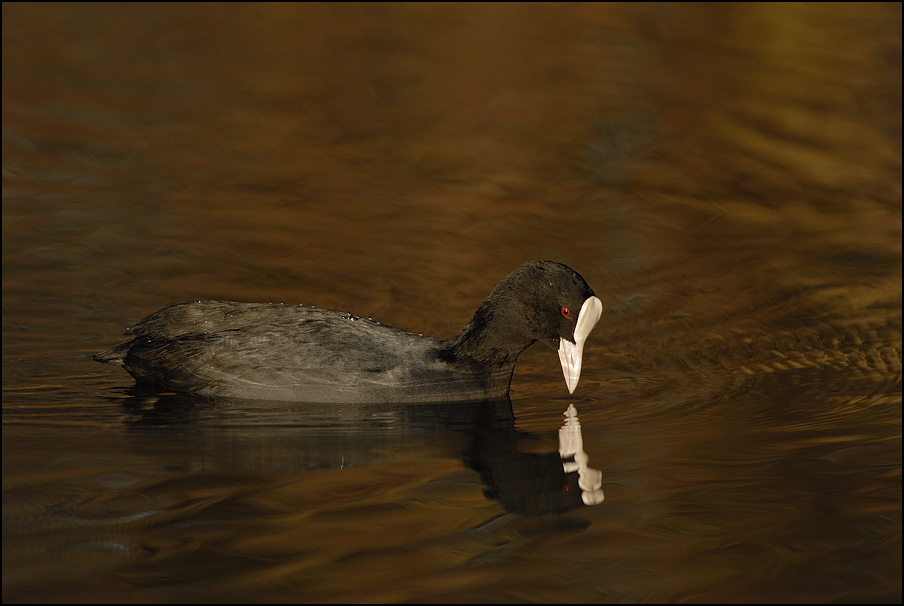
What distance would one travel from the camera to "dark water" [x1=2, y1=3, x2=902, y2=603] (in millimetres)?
4441

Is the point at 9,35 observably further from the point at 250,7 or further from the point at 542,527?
the point at 542,527

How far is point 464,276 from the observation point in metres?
8.75

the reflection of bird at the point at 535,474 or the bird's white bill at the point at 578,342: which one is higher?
the bird's white bill at the point at 578,342

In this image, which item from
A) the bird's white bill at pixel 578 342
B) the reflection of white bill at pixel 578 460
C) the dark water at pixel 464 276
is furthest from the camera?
the bird's white bill at pixel 578 342

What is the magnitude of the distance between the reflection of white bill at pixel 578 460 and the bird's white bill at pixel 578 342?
20 cm

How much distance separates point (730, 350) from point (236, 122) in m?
6.12

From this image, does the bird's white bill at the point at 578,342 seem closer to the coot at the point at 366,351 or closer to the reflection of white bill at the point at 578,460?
the coot at the point at 366,351

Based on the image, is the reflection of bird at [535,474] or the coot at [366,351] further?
the coot at [366,351]

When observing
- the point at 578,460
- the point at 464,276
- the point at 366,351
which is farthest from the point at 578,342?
the point at 464,276

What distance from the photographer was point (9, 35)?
46.3 ft

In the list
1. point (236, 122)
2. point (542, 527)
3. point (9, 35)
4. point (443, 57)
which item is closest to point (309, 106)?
point (236, 122)

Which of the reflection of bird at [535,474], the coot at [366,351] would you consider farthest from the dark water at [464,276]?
the coot at [366,351]

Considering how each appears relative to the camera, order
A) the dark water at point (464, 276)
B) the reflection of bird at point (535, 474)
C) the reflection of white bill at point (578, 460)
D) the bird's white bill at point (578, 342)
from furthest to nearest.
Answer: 1. the bird's white bill at point (578, 342)
2. the reflection of white bill at point (578, 460)
3. the reflection of bird at point (535, 474)
4. the dark water at point (464, 276)

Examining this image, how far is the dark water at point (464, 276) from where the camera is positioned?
4.44 meters
